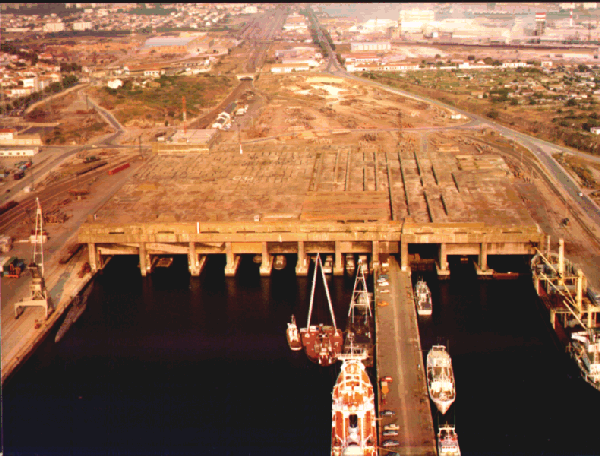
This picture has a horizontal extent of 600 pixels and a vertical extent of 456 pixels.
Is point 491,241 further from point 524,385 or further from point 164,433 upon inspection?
point 164,433

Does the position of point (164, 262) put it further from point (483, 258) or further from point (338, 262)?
point (483, 258)

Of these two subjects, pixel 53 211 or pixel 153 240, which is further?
pixel 53 211

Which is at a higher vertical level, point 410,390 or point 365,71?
point 365,71

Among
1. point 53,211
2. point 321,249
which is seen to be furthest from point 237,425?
point 53,211

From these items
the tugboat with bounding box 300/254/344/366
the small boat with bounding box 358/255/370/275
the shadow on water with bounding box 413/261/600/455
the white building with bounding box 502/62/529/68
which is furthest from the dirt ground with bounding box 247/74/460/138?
the tugboat with bounding box 300/254/344/366

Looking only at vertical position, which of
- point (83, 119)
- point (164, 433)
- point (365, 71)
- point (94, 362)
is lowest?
point (164, 433)

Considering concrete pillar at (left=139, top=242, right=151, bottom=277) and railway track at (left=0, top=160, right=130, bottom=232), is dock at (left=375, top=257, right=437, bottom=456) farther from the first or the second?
railway track at (left=0, top=160, right=130, bottom=232)

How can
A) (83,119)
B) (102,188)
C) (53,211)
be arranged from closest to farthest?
(53,211)
(102,188)
(83,119)

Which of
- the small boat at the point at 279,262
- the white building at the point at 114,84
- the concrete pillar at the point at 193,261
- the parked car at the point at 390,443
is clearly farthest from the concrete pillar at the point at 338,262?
the white building at the point at 114,84
